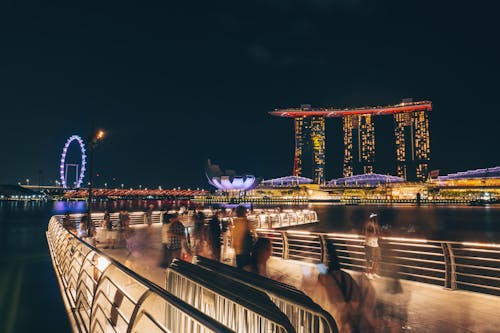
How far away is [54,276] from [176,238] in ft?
13.5

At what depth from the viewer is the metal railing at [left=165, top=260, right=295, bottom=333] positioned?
2479 millimetres

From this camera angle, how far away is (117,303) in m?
6.07

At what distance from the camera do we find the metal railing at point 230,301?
248 cm

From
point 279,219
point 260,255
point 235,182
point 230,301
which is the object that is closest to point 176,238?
point 260,255

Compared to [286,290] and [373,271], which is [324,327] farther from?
[373,271]

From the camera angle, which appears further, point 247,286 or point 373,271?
point 373,271

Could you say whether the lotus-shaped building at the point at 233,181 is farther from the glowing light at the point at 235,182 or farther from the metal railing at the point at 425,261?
the metal railing at the point at 425,261

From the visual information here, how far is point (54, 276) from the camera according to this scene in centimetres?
1055

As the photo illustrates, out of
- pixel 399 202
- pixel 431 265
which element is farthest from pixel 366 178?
pixel 431 265

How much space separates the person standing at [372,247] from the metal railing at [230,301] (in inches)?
240

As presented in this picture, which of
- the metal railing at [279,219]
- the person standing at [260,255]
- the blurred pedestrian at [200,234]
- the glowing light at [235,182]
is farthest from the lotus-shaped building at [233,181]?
the person standing at [260,255]

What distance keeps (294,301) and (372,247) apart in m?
6.92

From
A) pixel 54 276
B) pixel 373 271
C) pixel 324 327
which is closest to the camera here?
pixel 324 327

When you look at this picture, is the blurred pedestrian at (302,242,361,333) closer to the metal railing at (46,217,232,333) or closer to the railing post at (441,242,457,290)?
the metal railing at (46,217,232,333)
